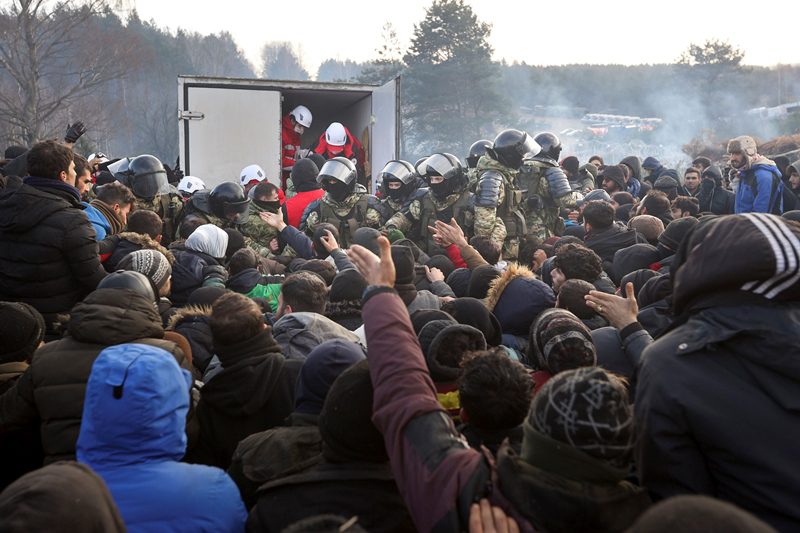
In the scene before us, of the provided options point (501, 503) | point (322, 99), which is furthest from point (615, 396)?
point (322, 99)

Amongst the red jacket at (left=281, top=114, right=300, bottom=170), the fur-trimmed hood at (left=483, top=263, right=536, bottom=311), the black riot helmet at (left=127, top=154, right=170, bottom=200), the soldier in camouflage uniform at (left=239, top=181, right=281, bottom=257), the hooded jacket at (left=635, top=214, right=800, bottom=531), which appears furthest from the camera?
the red jacket at (left=281, top=114, right=300, bottom=170)

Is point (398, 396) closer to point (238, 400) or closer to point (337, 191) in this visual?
point (238, 400)

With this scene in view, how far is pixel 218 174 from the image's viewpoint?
11.5 meters

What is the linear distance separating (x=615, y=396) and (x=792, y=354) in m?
0.47

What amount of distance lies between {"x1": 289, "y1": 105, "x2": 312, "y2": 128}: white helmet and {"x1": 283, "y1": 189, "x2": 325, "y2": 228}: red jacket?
5055 millimetres

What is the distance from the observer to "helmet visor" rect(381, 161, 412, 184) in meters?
8.77

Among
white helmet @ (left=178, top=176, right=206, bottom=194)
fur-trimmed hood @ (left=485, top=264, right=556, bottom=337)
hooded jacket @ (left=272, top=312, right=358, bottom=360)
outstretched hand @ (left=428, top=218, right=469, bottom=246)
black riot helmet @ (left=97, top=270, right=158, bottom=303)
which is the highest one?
white helmet @ (left=178, top=176, right=206, bottom=194)

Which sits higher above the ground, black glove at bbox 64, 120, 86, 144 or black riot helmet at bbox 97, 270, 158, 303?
black glove at bbox 64, 120, 86, 144

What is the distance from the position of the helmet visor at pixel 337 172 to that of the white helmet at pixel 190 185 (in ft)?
9.38

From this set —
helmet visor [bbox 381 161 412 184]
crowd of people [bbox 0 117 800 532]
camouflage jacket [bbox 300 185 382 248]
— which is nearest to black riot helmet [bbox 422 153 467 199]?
helmet visor [bbox 381 161 412 184]

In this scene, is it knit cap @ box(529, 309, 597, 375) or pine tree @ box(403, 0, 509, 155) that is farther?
pine tree @ box(403, 0, 509, 155)

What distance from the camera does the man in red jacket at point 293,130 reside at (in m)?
13.4

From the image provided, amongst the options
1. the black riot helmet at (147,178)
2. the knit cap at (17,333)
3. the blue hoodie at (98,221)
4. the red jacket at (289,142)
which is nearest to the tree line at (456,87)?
the red jacket at (289,142)

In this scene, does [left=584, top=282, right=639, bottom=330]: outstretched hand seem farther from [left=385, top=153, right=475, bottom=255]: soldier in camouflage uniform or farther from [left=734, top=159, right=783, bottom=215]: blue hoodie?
[left=734, top=159, right=783, bottom=215]: blue hoodie
